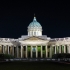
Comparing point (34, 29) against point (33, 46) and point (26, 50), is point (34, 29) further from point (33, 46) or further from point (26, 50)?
point (26, 50)

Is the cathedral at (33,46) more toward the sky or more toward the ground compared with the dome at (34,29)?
more toward the ground

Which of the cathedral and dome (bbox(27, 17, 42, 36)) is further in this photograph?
dome (bbox(27, 17, 42, 36))

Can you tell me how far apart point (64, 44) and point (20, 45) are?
23443mm

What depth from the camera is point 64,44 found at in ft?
389

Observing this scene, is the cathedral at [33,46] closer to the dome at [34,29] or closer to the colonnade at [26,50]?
the colonnade at [26,50]

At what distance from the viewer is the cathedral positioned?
4830 inches

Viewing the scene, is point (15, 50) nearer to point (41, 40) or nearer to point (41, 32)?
point (41, 40)

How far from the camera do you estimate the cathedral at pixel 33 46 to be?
122688 millimetres

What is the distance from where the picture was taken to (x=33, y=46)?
128 meters

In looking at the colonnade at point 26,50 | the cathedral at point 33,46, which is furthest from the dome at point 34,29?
the colonnade at point 26,50

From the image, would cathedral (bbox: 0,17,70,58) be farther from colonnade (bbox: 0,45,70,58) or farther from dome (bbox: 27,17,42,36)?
dome (bbox: 27,17,42,36)

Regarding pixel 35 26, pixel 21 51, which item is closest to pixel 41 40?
pixel 21 51

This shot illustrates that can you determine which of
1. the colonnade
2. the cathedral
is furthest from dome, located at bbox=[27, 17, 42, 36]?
the colonnade

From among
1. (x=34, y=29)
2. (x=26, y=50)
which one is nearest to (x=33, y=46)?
(x=26, y=50)
